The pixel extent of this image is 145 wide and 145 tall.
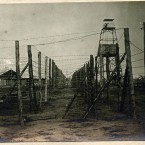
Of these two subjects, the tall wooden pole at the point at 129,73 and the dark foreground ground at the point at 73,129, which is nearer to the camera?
the dark foreground ground at the point at 73,129

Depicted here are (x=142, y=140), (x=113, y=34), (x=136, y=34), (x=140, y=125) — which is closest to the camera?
(x=142, y=140)

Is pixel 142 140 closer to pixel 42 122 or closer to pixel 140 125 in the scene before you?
pixel 140 125

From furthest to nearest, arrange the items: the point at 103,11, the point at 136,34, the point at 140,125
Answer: the point at 136,34
the point at 103,11
the point at 140,125

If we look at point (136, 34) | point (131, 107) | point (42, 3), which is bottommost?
point (131, 107)

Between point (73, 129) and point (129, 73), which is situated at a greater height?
point (129, 73)

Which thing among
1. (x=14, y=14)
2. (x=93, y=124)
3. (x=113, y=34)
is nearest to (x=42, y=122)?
(x=93, y=124)

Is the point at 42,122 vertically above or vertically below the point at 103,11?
below

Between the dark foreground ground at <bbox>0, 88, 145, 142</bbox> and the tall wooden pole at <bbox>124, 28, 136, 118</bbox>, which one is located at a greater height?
the tall wooden pole at <bbox>124, 28, 136, 118</bbox>

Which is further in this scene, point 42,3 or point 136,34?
point 136,34

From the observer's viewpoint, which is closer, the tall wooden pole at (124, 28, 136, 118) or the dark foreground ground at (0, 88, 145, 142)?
the dark foreground ground at (0, 88, 145, 142)

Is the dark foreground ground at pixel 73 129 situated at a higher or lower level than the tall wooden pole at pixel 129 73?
lower

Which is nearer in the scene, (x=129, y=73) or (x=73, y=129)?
(x=73, y=129)
